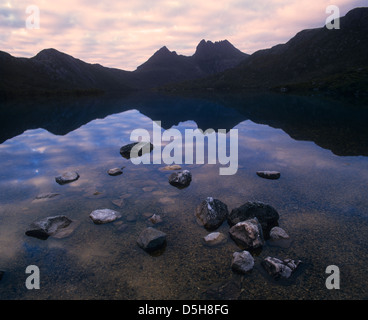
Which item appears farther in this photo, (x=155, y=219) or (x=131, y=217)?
(x=131, y=217)

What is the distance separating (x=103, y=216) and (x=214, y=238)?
4324mm

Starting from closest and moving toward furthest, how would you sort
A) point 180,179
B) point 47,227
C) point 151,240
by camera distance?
point 151,240
point 47,227
point 180,179

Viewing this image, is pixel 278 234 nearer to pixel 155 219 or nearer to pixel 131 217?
pixel 155 219

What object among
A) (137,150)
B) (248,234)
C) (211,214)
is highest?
(137,150)

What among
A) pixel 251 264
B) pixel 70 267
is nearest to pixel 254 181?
pixel 251 264

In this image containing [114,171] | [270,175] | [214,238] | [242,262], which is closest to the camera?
[242,262]

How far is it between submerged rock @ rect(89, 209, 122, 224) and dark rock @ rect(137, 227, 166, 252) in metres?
1.88

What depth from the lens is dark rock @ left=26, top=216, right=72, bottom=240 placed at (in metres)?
7.49

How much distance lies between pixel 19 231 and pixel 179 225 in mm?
5779

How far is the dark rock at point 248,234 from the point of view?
676cm

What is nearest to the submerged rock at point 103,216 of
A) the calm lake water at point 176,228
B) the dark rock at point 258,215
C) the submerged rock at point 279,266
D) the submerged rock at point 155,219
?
the calm lake water at point 176,228

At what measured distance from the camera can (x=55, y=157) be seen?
1764 cm

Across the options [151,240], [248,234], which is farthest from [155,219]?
[248,234]

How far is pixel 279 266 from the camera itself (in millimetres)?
5824
